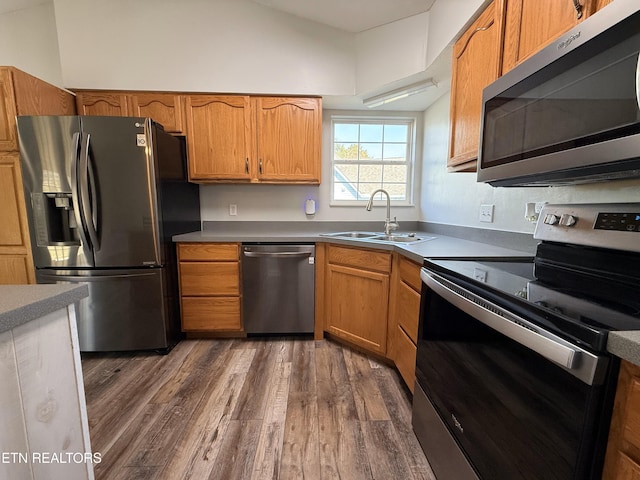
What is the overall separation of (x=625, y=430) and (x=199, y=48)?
119 inches

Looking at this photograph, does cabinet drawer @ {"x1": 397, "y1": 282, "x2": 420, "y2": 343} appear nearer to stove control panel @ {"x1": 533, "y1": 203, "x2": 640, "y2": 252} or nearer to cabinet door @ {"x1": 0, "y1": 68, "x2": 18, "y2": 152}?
stove control panel @ {"x1": 533, "y1": 203, "x2": 640, "y2": 252}

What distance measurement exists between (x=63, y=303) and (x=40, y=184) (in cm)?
182

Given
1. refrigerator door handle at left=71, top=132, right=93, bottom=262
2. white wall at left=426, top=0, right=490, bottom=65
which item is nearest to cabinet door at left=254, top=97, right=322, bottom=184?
white wall at left=426, top=0, right=490, bottom=65

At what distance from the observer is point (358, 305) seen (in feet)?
6.64

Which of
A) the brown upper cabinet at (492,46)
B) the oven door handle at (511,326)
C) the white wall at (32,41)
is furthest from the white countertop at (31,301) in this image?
the white wall at (32,41)

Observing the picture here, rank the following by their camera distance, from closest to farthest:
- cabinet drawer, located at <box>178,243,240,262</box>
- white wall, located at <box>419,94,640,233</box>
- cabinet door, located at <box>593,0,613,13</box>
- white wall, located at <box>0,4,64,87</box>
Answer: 1. cabinet door, located at <box>593,0,613,13</box>
2. white wall, located at <box>419,94,640,233</box>
3. cabinet drawer, located at <box>178,243,240,262</box>
4. white wall, located at <box>0,4,64,87</box>

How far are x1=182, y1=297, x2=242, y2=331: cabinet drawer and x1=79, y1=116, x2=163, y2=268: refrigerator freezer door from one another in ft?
1.68

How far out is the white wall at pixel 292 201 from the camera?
8.79ft

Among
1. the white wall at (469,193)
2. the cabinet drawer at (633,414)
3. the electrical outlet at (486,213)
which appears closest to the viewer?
the cabinet drawer at (633,414)

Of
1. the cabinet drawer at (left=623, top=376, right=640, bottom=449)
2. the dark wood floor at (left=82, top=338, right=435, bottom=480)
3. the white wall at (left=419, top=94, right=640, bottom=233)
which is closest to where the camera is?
the cabinet drawer at (left=623, top=376, right=640, bottom=449)

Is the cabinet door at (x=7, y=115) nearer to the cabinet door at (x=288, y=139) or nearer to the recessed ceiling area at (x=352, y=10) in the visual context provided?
the cabinet door at (x=288, y=139)

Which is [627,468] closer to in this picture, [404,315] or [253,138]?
[404,315]

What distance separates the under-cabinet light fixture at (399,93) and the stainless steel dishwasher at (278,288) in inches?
53.8

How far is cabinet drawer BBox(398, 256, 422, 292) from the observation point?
1.43 metres
